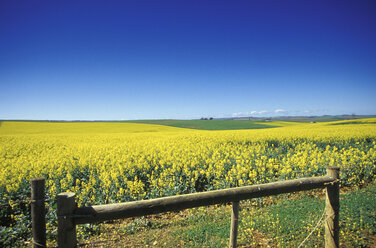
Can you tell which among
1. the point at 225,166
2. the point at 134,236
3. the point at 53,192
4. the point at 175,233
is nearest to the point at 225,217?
the point at 175,233

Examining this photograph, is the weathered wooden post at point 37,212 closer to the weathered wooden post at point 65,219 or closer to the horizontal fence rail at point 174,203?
the weathered wooden post at point 65,219

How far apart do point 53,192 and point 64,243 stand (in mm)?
4409

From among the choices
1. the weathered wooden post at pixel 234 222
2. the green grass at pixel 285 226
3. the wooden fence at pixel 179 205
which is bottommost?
the green grass at pixel 285 226

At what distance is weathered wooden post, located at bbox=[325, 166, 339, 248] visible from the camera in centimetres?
302

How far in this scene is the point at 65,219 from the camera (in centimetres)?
187

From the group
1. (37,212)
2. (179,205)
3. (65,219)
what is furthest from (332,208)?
(37,212)

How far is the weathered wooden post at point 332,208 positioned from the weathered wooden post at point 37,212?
3.69 metres

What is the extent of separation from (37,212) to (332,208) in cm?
385

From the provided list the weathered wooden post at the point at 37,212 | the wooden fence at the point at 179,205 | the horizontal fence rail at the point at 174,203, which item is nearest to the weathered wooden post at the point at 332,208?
the wooden fence at the point at 179,205

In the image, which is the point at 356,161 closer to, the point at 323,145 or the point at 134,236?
the point at 323,145

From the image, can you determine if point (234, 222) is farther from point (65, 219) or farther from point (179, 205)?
point (65, 219)

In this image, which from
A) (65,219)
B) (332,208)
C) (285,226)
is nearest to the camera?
(65,219)

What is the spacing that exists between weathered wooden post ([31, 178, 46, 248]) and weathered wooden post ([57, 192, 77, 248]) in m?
0.18

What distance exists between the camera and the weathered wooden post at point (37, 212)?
6.15ft
